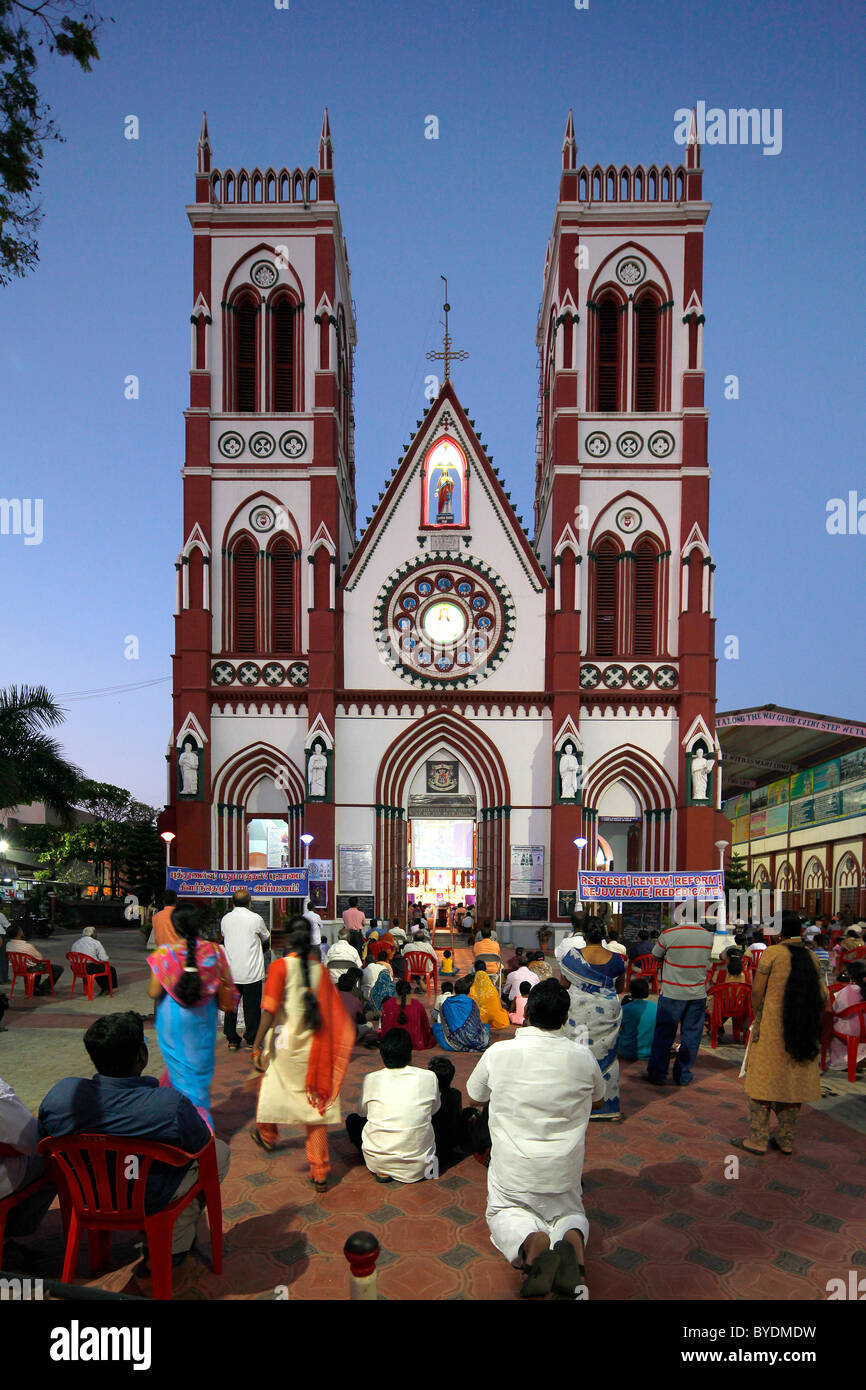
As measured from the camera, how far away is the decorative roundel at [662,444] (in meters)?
23.7

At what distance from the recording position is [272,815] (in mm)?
23234

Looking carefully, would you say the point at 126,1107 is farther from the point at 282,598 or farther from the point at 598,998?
the point at 282,598

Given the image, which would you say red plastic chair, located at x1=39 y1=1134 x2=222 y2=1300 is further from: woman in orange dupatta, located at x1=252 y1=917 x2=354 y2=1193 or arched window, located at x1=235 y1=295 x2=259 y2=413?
arched window, located at x1=235 y1=295 x2=259 y2=413

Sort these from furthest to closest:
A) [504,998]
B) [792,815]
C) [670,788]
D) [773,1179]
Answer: [792,815] → [670,788] → [504,998] → [773,1179]

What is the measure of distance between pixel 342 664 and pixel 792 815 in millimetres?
23961

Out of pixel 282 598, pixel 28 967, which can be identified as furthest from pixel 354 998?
pixel 282 598

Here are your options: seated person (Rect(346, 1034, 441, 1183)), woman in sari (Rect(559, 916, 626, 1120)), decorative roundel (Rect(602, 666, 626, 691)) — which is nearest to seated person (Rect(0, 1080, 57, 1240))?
seated person (Rect(346, 1034, 441, 1183))

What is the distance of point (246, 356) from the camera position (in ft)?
80.2

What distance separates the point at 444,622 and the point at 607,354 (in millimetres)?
9263

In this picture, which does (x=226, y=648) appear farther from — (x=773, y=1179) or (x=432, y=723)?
(x=773, y=1179)

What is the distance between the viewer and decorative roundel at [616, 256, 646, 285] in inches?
954

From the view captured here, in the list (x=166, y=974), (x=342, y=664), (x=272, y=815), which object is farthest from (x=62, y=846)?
(x=166, y=974)

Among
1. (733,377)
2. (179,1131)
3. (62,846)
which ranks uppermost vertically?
(733,377)

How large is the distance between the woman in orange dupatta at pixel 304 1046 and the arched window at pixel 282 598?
1854cm
